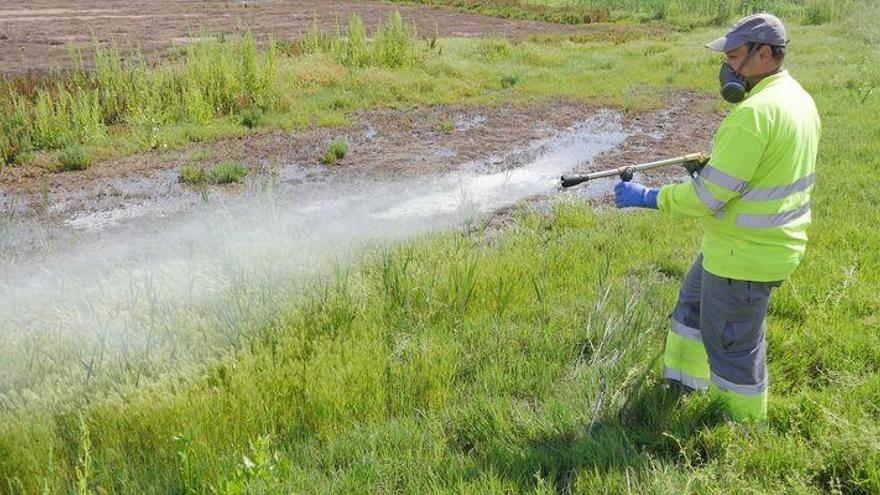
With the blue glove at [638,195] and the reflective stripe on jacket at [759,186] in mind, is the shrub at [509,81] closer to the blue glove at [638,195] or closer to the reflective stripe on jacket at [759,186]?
the blue glove at [638,195]

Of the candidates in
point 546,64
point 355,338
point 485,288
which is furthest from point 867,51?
point 355,338

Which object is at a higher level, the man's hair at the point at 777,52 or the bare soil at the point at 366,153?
the man's hair at the point at 777,52

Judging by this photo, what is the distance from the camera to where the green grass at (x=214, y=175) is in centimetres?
904

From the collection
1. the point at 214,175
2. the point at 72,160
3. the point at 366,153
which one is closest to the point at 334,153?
the point at 366,153

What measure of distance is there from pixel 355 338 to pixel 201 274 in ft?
4.96

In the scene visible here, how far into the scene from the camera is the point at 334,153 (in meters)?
10.3

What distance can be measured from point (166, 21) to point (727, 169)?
27.5 meters

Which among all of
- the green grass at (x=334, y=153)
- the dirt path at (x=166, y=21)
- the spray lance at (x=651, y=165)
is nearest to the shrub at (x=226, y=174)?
the green grass at (x=334, y=153)

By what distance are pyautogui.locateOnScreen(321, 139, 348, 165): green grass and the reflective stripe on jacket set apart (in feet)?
25.0

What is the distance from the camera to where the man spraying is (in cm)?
287

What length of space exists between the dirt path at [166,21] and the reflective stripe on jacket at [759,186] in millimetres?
16435

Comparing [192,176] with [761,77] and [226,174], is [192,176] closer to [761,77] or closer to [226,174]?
[226,174]

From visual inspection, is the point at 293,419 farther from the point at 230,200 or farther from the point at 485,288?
the point at 230,200

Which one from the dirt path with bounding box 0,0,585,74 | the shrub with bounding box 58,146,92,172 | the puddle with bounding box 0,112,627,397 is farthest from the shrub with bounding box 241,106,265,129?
the dirt path with bounding box 0,0,585,74
